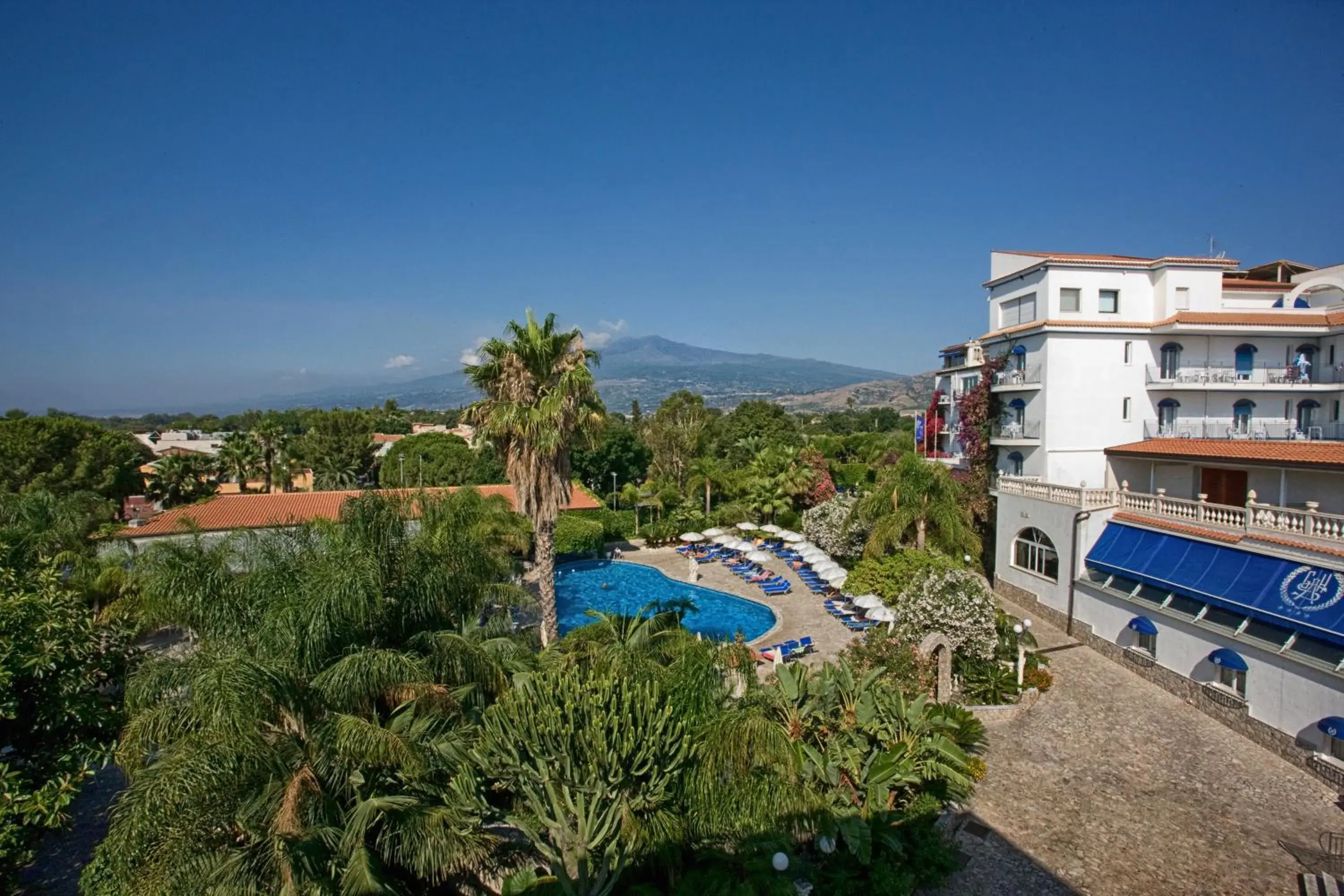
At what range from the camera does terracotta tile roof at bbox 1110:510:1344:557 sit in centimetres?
1338

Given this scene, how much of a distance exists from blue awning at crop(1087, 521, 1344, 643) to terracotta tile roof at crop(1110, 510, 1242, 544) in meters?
0.17

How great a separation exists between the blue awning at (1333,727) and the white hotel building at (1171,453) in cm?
167

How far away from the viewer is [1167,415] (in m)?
23.2

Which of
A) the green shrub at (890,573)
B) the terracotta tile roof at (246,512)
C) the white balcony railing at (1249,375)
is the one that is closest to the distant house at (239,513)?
the terracotta tile roof at (246,512)

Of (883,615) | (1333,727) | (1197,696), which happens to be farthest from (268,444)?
(1333,727)

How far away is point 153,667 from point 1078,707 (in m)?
17.7

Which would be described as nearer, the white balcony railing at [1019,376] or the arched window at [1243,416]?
the arched window at [1243,416]

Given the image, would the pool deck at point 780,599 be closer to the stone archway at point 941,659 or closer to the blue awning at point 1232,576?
the stone archway at point 941,659

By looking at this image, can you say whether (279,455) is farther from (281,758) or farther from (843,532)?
(281,758)

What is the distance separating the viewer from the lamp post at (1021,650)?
1570 centimetres

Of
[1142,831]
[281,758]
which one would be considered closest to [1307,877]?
[1142,831]

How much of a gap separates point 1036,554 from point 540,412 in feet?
55.5

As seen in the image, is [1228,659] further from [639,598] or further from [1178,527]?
[639,598]

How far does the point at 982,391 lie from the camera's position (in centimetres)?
2605
